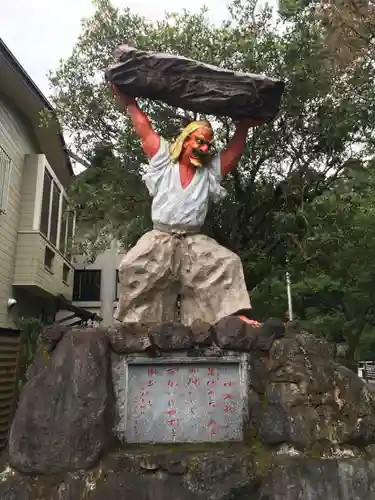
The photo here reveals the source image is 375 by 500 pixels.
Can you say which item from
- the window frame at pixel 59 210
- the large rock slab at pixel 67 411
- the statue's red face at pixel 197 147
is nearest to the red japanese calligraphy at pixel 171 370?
the large rock slab at pixel 67 411

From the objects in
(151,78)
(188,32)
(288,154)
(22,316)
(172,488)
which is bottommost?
(172,488)

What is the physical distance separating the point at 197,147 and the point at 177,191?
48 cm

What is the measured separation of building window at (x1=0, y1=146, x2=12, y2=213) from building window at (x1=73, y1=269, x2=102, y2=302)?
28.0 ft

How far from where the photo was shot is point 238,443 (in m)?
3.83

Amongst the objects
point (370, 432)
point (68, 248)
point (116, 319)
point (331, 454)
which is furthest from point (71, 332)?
point (68, 248)

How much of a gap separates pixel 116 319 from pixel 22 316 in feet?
28.6

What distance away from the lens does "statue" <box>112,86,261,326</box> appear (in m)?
4.48

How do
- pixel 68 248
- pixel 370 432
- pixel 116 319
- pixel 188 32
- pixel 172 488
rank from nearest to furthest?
pixel 172 488 → pixel 370 432 → pixel 116 319 → pixel 188 32 → pixel 68 248

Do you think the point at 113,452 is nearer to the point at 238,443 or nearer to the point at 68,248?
the point at 238,443

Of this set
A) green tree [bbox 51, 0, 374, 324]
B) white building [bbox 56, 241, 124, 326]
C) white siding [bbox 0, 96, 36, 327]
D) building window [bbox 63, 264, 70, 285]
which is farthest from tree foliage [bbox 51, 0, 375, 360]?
white building [bbox 56, 241, 124, 326]

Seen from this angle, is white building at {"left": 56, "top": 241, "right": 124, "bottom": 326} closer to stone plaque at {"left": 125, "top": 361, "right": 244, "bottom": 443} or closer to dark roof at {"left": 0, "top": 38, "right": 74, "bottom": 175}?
dark roof at {"left": 0, "top": 38, "right": 74, "bottom": 175}

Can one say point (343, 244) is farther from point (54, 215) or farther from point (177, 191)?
point (54, 215)

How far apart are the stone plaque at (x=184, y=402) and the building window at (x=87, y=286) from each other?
612 inches

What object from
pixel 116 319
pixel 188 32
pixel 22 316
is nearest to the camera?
pixel 116 319
